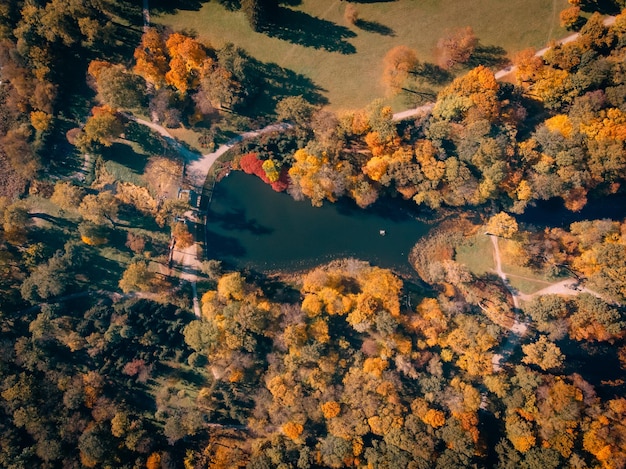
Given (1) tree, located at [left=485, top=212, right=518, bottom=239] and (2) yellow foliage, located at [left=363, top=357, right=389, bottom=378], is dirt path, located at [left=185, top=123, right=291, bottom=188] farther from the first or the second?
(1) tree, located at [left=485, top=212, right=518, bottom=239]

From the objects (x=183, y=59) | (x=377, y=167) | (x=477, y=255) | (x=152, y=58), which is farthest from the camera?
(x=477, y=255)

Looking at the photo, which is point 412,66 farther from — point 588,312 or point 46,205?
point 46,205

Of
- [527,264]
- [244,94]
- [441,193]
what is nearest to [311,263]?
[441,193]

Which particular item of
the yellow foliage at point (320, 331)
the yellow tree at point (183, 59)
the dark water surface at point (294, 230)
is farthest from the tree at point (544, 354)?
the yellow tree at point (183, 59)

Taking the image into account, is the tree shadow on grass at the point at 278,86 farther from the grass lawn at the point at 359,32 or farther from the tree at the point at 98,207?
the tree at the point at 98,207

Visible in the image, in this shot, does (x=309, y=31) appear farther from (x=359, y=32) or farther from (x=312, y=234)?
(x=312, y=234)

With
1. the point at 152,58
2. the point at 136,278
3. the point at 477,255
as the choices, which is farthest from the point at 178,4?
the point at 477,255

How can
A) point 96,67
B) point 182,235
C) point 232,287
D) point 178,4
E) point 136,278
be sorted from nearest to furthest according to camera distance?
point 232,287
point 136,278
point 96,67
point 182,235
point 178,4
